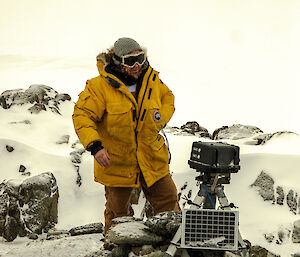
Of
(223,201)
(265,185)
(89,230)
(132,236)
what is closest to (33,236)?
(89,230)

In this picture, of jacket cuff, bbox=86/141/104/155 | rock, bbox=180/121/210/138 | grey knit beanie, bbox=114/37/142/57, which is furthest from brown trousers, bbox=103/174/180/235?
rock, bbox=180/121/210/138

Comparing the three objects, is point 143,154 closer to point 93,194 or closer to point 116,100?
point 116,100

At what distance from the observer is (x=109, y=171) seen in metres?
4.66

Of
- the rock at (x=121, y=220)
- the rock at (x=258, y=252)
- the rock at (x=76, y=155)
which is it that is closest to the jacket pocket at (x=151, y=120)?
the rock at (x=121, y=220)

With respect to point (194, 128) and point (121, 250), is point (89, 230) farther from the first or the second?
point (194, 128)

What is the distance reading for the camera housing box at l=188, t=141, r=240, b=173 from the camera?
3.89m

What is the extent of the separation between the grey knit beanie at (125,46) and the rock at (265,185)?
6169 mm

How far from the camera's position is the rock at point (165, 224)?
4.30 m

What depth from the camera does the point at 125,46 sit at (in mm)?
4656

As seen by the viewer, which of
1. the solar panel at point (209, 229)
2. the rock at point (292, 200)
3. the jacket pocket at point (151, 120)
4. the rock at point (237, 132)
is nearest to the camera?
the solar panel at point (209, 229)

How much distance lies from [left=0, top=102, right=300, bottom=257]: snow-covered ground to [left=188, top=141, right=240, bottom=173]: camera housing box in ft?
17.4

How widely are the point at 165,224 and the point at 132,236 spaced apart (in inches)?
12.7

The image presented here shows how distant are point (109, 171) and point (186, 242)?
1.15m

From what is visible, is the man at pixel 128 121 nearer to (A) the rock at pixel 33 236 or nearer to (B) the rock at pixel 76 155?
(A) the rock at pixel 33 236
